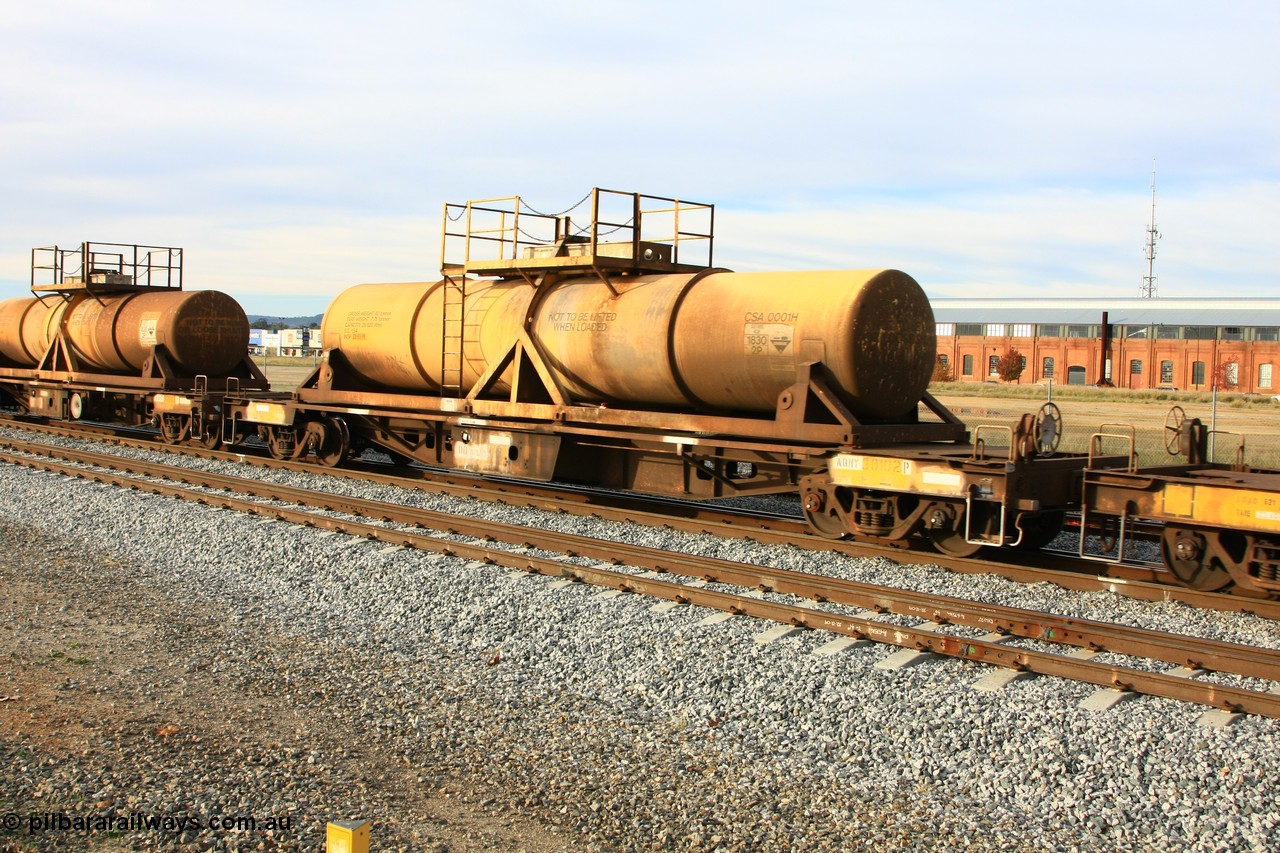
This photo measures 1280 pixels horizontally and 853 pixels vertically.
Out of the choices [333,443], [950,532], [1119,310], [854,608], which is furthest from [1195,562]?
[1119,310]

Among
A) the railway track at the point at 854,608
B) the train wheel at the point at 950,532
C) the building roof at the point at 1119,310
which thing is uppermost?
the building roof at the point at 1119,310

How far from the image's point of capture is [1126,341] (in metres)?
72.6

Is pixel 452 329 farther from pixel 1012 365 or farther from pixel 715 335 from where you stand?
pixel 1012 365

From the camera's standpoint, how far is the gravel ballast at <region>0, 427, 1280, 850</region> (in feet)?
16.8

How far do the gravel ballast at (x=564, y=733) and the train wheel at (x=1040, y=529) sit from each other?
1.45 meters

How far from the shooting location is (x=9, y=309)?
27.7 metres

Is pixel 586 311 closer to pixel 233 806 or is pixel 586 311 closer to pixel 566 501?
pixel 566 501

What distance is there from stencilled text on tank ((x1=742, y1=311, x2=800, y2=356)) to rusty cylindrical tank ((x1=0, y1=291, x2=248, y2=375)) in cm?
1430

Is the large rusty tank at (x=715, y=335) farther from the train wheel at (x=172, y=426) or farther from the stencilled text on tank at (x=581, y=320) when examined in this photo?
the train wheel at (x=172, y=426)

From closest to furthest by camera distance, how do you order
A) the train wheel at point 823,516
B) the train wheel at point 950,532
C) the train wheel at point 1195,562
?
the train wheel at point 1195,562, the train wheel at point 950,532, the train wheel at point 823,516

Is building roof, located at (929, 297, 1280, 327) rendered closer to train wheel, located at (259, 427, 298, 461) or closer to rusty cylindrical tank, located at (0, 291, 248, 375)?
rusty cylindrical tank, located at (0, 291, 248, 375)

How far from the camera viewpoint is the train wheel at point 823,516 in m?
11.4

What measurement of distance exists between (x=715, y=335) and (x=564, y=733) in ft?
21.5

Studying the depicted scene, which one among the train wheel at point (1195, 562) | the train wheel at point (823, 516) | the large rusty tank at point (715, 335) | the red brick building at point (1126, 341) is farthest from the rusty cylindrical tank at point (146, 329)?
the red brick building at point (1126, 341)
